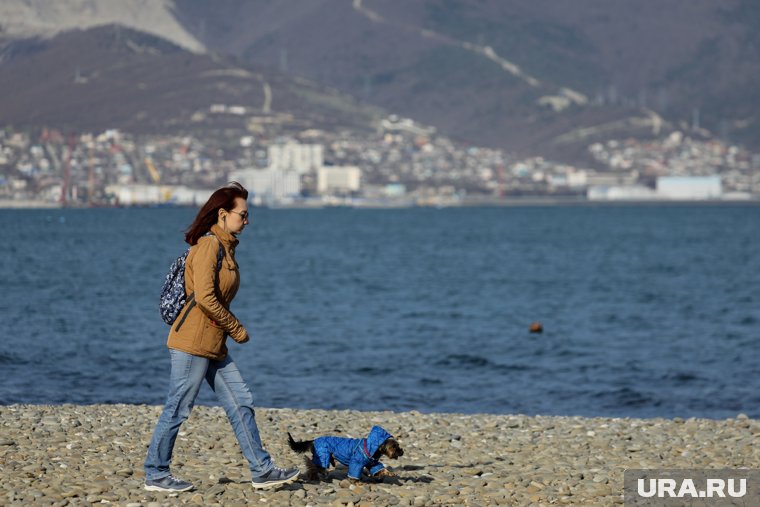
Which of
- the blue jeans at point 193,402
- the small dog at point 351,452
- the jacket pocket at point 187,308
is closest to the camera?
the jacket pocket at point 187,308

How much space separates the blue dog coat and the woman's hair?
174 cm

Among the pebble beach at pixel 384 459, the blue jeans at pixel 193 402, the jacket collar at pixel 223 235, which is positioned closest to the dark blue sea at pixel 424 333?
the pebble beach at pixel 384 459

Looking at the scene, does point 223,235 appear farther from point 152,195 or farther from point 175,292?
point 152,195

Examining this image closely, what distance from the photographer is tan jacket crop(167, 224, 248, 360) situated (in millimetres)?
7781

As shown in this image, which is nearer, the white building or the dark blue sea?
the dark blue sea

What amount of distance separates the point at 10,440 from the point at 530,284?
3464 centimetres

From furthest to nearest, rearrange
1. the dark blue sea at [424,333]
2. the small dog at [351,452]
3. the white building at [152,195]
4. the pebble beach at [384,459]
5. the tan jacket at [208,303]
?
1. the white building at [152,195]
2. the dark blue sea at [424,333]
3. the small dog at [351,452]
4. the pebble beach at [384,459]
5. the tan jacket at [208,303]

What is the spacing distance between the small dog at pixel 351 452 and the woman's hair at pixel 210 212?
5.71 feet

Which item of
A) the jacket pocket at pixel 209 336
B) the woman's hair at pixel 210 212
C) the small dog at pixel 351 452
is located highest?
the woman's hair at pixel 210 212

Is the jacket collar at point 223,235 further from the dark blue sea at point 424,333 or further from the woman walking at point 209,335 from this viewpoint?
the dark blue sea at point 424,333

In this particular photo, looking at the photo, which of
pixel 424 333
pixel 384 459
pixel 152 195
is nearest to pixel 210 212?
pixel 384 459

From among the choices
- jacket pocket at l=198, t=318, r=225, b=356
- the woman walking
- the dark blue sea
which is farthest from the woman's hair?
the dark blue sea

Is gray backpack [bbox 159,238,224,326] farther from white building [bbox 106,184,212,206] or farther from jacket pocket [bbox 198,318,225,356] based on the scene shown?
white building [bbox 106,184,212,206]

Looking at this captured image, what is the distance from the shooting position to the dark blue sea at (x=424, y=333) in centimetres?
1736
